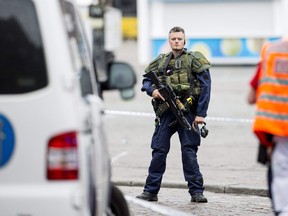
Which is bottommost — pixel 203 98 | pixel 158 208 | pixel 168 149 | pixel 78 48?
pixel 158 208

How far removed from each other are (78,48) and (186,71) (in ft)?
12.4

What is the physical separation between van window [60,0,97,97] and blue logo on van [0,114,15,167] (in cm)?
59

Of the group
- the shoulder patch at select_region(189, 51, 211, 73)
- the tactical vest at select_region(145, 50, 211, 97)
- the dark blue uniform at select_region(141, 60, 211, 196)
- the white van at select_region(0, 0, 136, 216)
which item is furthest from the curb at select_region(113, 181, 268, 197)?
the white van at select_region(0, 0, 136, 216)

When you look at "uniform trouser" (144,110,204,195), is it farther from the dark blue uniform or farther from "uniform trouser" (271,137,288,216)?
"uniform trouser" (271,137,288,216)

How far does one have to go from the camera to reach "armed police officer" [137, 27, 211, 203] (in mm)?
10117

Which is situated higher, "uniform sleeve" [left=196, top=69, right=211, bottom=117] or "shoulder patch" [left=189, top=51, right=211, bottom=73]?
"shoulder patch" [left=189, top=51, right=211, bottom=73]

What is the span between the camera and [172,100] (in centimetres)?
1002

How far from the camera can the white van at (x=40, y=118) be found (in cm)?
575

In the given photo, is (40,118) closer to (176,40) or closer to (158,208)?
(158,208)

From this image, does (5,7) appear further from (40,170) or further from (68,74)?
(40,170)

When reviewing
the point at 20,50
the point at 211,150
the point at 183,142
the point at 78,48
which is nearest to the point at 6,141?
the point at 20,50

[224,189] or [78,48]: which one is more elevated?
[78,48]

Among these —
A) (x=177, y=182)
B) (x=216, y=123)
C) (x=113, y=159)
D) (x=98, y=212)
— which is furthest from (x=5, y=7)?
(x=216, y=123)

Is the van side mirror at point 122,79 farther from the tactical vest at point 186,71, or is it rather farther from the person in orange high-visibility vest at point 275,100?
the tactical vest at point 186,71
